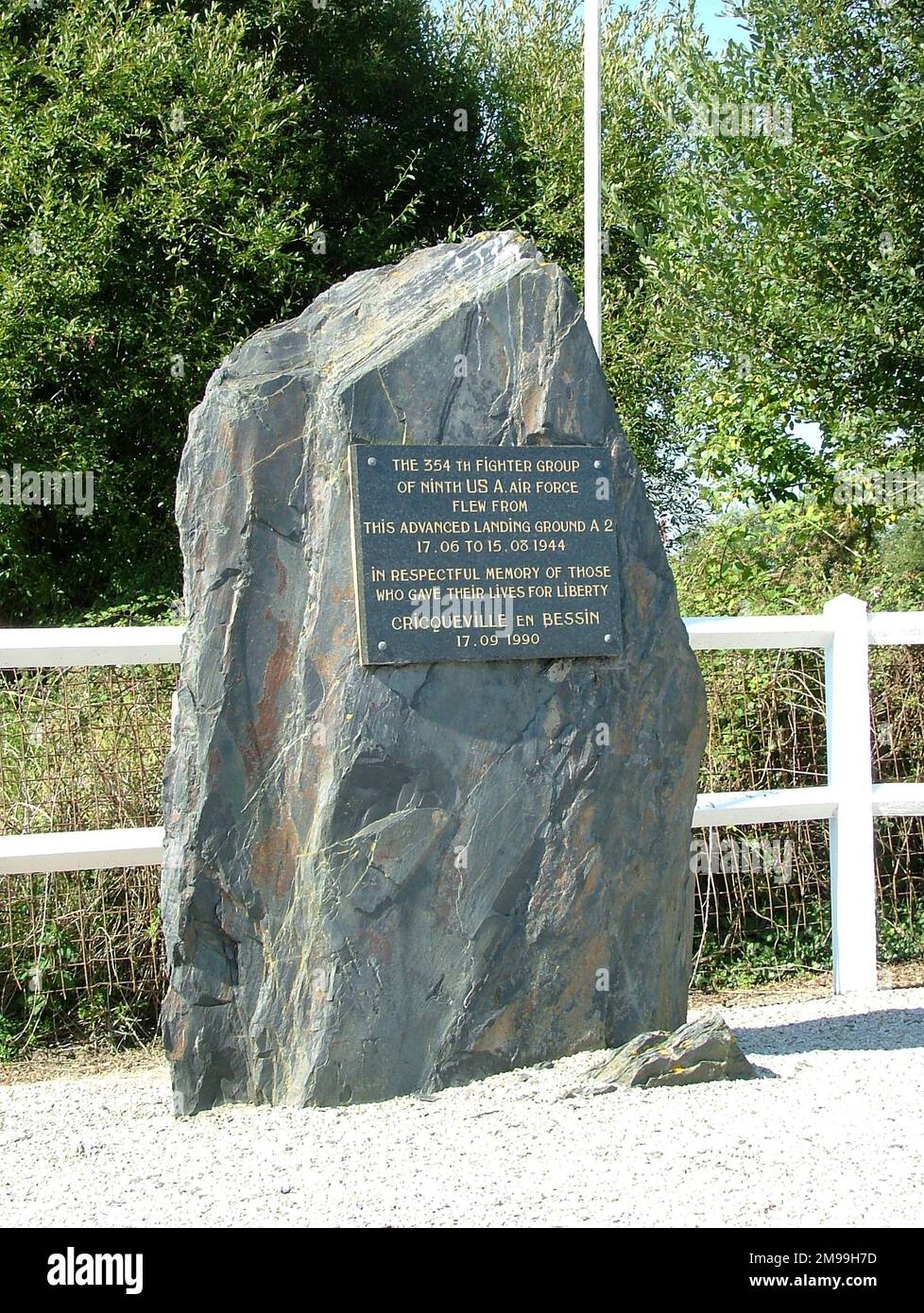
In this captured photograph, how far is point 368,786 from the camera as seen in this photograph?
448 cm

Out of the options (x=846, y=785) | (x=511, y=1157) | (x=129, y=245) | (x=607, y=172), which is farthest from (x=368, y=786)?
(x=607, y=172)

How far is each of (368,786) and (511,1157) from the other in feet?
4.09

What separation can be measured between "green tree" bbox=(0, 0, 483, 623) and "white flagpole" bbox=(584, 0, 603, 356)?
8.49ft

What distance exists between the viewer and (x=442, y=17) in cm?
1700

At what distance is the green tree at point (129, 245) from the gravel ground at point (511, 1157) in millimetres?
8541

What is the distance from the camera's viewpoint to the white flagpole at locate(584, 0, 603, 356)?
1154cm

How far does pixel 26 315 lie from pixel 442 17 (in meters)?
7.71

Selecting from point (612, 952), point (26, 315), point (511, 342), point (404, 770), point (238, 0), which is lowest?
point (612, 952)

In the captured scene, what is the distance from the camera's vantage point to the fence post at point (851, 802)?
22.0 feet

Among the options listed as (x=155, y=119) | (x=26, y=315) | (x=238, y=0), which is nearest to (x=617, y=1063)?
(x=26, y=315)

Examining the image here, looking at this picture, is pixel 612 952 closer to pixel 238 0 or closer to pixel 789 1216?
pixel 789 1216

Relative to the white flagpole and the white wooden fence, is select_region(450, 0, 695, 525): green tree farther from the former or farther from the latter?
the white wooden fence
